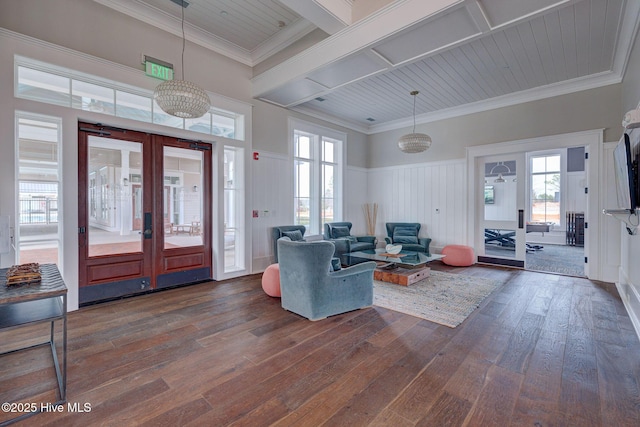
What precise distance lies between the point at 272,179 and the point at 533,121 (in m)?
5.38

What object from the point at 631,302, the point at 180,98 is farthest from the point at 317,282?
the point at 631,302

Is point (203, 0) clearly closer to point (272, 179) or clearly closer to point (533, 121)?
point (272, 179)

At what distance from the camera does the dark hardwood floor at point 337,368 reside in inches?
72.2

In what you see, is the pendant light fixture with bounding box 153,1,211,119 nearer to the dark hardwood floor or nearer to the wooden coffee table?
the dark hardwood floor

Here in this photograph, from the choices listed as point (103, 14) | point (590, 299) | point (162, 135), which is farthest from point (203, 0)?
point (590, 299)

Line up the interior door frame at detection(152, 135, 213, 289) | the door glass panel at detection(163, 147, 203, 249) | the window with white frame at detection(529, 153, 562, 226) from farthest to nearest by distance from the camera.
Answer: the window with white frame at detection(529, 153, 562, 226) → the door glass panel at detection(163, 147, 203, 249) → the interior door frame at detection(152, 135, 213, 289)

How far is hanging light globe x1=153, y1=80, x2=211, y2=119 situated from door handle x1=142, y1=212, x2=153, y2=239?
1.87m

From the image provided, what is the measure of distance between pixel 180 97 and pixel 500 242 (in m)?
6.65

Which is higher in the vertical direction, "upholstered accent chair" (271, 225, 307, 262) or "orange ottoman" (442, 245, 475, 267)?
"upholstered accent chair" (271, 225, 307, 262)

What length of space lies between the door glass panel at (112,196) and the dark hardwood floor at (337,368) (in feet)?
3.07

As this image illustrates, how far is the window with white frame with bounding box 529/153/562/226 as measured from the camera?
9.66 metres

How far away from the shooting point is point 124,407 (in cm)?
189

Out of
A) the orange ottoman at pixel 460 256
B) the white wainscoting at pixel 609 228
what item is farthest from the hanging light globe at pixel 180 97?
the white wainscoting at pixel 609 228

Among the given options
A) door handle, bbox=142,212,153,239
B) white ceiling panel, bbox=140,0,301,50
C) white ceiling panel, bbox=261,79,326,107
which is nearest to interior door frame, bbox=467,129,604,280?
white ceiling panel, bbox=261,79,326,107
